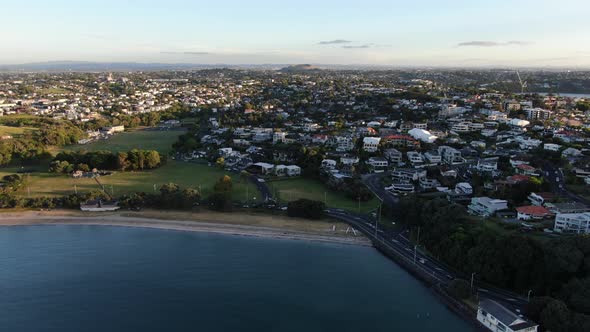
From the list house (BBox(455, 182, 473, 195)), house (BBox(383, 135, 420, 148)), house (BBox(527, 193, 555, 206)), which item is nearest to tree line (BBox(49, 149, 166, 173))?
house (BBox(383, 135, 420, 148))

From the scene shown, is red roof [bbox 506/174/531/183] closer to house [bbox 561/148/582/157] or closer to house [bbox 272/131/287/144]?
house [bbox 561/148/582/157]

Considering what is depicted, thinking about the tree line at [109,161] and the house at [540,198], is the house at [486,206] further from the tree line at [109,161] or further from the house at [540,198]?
the tree line at [109,161]

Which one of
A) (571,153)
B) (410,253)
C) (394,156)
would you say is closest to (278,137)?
(394,156)

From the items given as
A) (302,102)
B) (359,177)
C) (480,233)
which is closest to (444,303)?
(480,233)

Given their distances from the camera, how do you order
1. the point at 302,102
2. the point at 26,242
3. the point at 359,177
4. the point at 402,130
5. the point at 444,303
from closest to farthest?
the point at 444,303
the point at 26,242
the point at 359,177
the point at 402,130
the point at 302,102

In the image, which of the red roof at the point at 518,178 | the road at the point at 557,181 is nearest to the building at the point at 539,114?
the road at the point at 557,181

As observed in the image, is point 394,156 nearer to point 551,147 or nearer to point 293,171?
point 293,171

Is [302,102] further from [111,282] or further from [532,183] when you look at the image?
[111,282]
